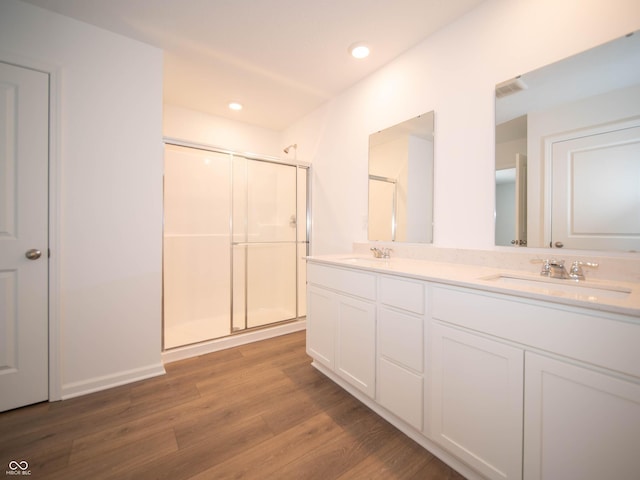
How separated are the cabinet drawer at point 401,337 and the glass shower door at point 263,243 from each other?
170cm

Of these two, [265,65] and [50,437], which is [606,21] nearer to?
[265,65]

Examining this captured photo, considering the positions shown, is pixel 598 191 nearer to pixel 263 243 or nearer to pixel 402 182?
pixel 402 182

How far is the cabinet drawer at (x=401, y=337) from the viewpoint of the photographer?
1.28 meters

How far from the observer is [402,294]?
1352 mm

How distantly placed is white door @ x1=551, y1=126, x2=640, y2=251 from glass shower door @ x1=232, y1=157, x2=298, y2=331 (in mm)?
2294

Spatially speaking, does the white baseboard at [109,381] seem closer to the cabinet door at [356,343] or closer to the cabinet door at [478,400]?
the cabinet door at [356,343]

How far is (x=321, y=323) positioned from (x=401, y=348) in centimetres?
71

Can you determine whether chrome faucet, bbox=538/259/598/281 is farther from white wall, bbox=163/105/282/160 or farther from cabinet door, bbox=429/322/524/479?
white wall, bbox=163/105/282/160

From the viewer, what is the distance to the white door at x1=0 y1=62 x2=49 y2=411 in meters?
1.55

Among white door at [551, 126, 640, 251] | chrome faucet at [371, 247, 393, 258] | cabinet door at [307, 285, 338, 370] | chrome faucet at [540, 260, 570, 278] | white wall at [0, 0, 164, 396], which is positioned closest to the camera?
white door at [551, 126, 640, 251]

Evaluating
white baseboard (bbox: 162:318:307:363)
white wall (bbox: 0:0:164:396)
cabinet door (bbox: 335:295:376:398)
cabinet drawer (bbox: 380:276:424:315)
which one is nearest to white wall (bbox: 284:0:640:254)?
cabinet drawer (bbox: 380:276:424:315)

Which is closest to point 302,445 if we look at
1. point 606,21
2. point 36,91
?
point 606,21

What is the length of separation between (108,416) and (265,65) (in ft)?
8.79

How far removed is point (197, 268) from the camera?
301 centimetres
